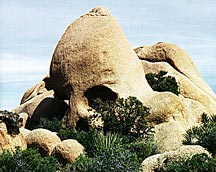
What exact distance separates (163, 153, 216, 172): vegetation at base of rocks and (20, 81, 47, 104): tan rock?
25568mm

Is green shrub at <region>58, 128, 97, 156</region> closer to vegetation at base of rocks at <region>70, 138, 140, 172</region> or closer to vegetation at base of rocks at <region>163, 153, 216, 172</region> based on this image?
vegetation at base of rocks at <region>70, 138, 140, 172</region>

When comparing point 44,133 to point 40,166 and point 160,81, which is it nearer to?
point 40,166

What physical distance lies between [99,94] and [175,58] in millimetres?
10844

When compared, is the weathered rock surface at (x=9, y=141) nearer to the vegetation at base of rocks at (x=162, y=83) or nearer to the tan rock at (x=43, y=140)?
the tan rock at (x=43, y=140)

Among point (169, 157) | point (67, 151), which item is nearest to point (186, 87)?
point (67, 151)

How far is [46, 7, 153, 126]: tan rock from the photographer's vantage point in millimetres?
29172

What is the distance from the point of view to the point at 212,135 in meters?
18.9

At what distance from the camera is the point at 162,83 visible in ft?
109

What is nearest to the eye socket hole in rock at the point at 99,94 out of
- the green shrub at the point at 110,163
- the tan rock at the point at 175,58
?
the tan rock at the point at 175,58

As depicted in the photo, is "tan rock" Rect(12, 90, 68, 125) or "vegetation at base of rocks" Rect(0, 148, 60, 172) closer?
"vegetation at base of rocks" Rect(0, 148, 60, 172)

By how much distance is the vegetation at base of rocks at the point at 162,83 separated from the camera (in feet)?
108

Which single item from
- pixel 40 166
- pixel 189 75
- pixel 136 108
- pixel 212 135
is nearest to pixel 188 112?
pixel 136 108

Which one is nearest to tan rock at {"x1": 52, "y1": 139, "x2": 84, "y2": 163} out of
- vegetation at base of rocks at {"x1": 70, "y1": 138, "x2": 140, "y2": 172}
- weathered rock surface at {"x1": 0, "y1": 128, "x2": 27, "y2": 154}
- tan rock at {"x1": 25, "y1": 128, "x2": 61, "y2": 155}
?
tan rock at {"x1": 25, "y1": 128, "x2": 61, "y2": 155}

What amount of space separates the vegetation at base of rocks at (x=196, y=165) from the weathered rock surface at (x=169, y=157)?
105 cm
